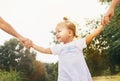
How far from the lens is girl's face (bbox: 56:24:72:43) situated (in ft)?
13.2

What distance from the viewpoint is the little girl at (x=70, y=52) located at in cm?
382

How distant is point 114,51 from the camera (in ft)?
96.3

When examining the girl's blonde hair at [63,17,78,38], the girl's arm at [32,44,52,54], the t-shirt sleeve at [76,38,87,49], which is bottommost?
the girl's arm at [32,44,52,54]

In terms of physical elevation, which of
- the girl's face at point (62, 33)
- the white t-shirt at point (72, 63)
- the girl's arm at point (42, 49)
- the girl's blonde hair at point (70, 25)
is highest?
the girl's blonde hair at point (70, 25)

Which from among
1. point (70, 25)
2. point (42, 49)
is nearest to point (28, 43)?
point (42, 49)

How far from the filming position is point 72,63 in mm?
3857

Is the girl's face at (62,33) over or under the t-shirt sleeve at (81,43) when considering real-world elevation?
over

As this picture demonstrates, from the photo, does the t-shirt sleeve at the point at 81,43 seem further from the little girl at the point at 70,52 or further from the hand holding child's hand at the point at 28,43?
the hand holding child's hand at the point at 28,43

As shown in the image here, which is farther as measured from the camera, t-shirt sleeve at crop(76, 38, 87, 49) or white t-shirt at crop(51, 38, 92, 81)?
t-shirt sleeve at crop(76, 38, 87, 49)

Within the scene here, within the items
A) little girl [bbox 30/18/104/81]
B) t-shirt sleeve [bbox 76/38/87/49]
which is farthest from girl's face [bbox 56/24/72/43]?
t-shirt sleeve [bbox 76/38/87/49]

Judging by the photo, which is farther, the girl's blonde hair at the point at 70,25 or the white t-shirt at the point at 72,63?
the girl's blonde hair at the point at 70,25

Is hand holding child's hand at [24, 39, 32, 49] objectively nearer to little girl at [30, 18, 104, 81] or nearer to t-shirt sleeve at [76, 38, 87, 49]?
little girl at [30, 18, 104, 81]

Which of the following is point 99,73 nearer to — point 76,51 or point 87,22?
point 87,22

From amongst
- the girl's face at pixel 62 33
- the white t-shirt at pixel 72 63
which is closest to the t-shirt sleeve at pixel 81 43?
the white t-shirt at pixel 72 63
